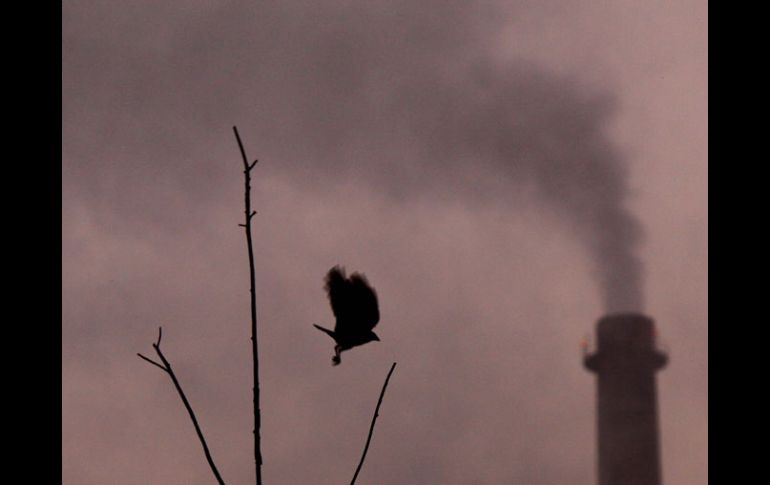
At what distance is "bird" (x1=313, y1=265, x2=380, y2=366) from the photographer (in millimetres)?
1669

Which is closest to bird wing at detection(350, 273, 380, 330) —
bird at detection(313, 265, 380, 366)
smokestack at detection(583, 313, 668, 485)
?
bird at detection(313, 265, 380, 366)

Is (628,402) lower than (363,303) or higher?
higher

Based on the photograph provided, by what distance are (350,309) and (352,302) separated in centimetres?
1

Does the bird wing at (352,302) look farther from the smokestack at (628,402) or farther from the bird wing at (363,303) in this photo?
the smokestack at (628,402)

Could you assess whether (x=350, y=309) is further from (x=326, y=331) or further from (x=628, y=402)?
(x=628, y=402)

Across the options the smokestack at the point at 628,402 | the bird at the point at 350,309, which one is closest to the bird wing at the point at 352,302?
the bird at the point at 350,309

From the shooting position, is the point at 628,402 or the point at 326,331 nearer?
the point at 326,331

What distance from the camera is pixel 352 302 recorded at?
1678mm

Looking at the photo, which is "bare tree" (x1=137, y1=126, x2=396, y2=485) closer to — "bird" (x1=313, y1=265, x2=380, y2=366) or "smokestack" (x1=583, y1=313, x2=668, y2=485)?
"bird" (x1=313, y1=265, x2=380, y2=366)

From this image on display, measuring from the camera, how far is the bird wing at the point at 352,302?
1671mm

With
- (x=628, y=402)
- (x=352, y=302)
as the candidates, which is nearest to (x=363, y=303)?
(x=352, y=302)

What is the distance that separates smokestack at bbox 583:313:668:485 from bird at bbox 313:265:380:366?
43.8 m
